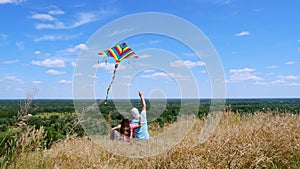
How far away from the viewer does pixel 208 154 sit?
12.6 feet

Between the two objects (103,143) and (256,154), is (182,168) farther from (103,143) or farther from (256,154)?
(103,143)

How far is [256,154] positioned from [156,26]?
3.16 metres

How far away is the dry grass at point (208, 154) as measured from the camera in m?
3.56

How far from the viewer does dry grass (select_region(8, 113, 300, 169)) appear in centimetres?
356

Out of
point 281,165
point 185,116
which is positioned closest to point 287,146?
point 281,165

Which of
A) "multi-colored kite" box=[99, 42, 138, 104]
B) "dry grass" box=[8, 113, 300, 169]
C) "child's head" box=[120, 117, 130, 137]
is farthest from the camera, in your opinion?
"child's head" box=[120, 117, 130, 137]

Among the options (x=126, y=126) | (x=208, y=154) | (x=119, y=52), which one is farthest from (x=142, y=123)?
(x=208, y=154)

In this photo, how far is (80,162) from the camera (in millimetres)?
3816

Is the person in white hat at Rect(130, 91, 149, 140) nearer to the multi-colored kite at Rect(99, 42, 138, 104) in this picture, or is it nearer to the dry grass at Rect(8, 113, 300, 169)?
the multi-colored kite at Rect(99, 42, 138, 104)

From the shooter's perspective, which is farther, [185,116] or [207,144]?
[185,116]

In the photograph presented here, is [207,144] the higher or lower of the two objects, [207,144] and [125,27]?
the lower

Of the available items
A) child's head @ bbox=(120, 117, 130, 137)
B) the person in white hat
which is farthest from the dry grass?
the person in white hat

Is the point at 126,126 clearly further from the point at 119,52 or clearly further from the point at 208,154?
the point at 208,154

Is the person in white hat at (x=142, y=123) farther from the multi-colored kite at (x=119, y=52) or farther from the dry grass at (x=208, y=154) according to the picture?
the dry grass at (x=208, y=154)
